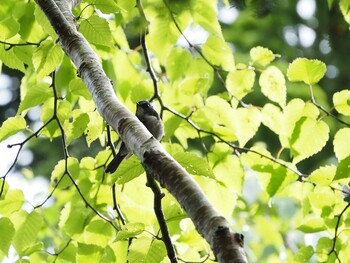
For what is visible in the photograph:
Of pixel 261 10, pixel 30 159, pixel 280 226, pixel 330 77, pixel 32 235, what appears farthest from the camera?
pixel 30 159

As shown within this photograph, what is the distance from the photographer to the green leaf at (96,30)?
1748 millimetres

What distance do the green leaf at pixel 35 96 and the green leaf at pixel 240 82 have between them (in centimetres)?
74

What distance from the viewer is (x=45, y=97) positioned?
77.0 inches

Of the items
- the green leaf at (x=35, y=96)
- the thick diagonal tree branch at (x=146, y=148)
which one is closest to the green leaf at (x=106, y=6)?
the thick diagonal tree branch at (x=146, y=148)

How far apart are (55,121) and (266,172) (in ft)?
2.62

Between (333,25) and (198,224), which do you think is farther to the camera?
(333,25)

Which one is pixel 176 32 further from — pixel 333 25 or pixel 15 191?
pixel 15 191

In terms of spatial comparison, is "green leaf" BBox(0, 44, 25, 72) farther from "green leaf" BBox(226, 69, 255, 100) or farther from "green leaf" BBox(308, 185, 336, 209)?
"green leaf" BBox(308, 185, 336, 209)

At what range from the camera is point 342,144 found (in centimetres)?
186

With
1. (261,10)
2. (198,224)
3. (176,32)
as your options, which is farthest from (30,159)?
(198,224)

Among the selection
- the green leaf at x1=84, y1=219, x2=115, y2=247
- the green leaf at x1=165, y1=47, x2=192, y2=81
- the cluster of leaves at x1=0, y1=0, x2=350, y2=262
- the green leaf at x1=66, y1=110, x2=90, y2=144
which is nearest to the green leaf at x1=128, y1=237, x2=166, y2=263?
the cluster of leaves at x1=0, y1=0, x2=350, y2=262

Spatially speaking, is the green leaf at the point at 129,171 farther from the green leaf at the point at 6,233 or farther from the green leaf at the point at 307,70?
the green leaf at the point at 307,70

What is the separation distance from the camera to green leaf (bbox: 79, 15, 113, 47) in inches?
68.8

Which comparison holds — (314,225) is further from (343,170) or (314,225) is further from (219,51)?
(219,51)
